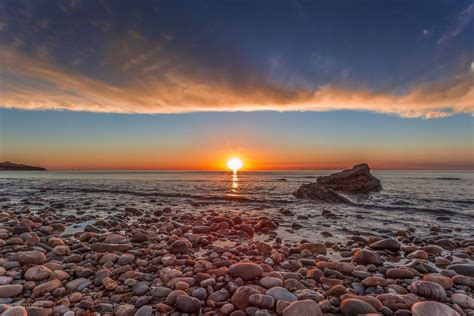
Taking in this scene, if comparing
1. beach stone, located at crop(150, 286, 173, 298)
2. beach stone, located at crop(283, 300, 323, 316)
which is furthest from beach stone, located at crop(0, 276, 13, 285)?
beach stone, located at crop(283, 300, 323, 316)

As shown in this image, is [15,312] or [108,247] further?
[108,247]

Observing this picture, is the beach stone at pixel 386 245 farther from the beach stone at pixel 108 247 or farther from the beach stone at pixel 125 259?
the beach stone at pixel 108 247

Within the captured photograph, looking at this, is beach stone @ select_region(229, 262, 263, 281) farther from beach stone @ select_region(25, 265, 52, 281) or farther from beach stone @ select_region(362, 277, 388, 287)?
beach stone @ select_region(25, 265, 52, 281)

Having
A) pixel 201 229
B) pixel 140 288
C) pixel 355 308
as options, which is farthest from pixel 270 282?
pixel 201 229

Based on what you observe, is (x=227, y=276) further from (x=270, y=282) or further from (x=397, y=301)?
(x=397, y=301)

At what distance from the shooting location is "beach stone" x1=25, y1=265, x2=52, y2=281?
4285 mm

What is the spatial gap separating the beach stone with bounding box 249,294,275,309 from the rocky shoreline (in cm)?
1

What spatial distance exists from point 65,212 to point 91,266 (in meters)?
9.03

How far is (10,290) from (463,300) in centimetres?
692

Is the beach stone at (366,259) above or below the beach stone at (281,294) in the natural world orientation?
below

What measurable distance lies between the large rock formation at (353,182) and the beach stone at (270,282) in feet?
67.1

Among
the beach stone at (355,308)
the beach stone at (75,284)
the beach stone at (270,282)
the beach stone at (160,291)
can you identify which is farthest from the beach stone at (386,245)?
the beach stone at (75,284)

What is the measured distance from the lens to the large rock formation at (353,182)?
75.3 ft

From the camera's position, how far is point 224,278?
437 centimetres
